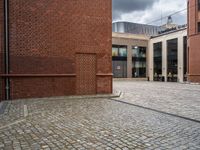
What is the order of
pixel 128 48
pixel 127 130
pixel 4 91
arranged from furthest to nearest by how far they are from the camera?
pixel 128 48
pixel 4 91
pixel 127 130

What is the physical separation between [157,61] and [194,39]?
1220 centimetres

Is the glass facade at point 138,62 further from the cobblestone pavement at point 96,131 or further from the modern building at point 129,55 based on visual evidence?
the cobblestone pavement at point 96,131

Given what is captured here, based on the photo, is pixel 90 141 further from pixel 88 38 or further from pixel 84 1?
pixel 84 1

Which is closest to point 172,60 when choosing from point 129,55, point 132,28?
point 129,55

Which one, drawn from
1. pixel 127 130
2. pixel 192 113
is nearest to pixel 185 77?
pixel 192 113

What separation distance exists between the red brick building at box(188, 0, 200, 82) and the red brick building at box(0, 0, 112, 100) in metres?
18.7

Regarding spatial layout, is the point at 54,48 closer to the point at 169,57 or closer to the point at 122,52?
the point at 169,57

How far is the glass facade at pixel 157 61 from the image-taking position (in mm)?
40000

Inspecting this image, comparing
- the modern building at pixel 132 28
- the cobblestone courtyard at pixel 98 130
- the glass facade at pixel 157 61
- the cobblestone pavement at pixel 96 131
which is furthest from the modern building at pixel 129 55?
the cobblestone pavement at pixel 96 131

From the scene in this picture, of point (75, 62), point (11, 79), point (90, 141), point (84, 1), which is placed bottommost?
point (90, 141)

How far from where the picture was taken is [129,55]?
43062 mm

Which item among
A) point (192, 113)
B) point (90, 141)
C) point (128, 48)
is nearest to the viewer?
point (90, 141)

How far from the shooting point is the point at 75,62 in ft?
41.1

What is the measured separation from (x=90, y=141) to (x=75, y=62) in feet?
26.6
